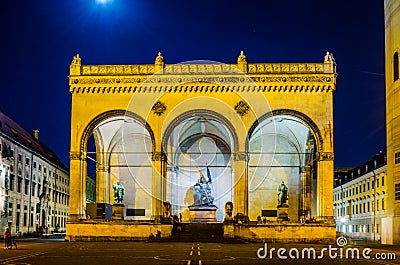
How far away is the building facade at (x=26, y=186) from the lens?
53.6 meters

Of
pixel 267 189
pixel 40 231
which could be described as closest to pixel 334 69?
pixel 267 189

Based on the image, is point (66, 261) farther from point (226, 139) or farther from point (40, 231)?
point (40, 231)

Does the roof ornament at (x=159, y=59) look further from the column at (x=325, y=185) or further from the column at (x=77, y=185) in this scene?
the column at (x=325, y=185)

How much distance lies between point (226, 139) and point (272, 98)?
11.7 metres

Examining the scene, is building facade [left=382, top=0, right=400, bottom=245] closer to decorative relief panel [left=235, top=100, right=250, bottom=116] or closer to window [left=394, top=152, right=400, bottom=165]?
window [left=394, top=152, right=400, bottom=165]

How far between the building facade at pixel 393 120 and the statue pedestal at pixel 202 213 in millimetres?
14985

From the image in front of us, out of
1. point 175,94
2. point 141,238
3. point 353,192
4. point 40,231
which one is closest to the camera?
point 141,238

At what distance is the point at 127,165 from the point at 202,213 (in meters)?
7.68

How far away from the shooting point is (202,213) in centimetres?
5209

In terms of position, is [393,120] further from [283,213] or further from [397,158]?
[283,213]

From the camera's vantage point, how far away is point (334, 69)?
4466cm

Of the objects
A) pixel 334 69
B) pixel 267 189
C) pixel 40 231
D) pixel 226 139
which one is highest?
pixel 334 69

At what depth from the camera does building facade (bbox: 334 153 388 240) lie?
62000mm

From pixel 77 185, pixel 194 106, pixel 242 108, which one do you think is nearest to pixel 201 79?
pixel 194 106
